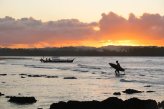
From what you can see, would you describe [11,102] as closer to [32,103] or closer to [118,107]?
[32,103]

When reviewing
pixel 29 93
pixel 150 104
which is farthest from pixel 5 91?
pixel 150 104

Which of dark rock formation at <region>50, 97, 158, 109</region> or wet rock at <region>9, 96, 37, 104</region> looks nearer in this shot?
dark rock formation at <region>50, 97, 158, 109</region>

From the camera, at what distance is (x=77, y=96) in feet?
114

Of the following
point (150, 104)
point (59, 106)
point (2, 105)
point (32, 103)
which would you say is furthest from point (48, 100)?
point (150, 104)

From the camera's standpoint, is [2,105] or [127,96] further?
[127,96]

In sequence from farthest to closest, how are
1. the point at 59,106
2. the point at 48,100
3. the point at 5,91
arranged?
the point at 5,91 < the point at 48,100 < the point at 59,106

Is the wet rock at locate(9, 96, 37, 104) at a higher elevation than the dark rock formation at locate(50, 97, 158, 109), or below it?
below

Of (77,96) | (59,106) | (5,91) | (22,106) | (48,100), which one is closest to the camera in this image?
(59,106)

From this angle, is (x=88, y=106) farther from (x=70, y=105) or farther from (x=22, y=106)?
(x=22, y=106)

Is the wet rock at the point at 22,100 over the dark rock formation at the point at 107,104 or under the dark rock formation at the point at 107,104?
under

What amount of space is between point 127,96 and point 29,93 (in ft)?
30.1

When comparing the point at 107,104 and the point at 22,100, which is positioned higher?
the point at 107,104

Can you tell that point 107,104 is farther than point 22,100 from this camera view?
No

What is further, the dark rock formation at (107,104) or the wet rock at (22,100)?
the wet rock at (22,100)
